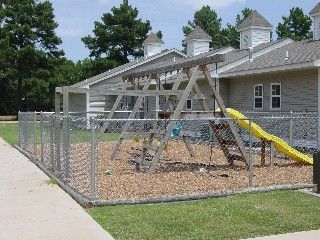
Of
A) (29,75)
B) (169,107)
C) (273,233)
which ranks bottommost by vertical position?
(273,233)

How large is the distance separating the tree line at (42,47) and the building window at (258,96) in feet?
106

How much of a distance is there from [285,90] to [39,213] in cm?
1313

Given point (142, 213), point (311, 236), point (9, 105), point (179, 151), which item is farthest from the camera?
point (9, 105)

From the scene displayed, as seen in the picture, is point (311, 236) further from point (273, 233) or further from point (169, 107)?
point (169, 107)

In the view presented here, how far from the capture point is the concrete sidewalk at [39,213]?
Result: 6207mm

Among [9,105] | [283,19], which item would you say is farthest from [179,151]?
[283,19]

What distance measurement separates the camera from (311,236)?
6.05m

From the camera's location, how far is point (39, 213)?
7348 mm

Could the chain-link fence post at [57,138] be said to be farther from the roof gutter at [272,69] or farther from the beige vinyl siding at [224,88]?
the beige vinyl siding at [224,88]

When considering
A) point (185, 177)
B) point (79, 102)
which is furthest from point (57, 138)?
point (79, 102)

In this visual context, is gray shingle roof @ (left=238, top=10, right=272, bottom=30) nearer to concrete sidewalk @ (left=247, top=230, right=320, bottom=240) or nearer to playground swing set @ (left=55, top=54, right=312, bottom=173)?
playground swing set @ (left=55, top=54, right=312, bottom=173)

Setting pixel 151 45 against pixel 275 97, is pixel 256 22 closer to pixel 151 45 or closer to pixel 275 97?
pixel 275 97

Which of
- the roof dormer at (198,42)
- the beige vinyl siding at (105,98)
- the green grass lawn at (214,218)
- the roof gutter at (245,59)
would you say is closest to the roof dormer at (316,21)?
the roof gutter at (245,59)

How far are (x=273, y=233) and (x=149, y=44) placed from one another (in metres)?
Result: 35.4
